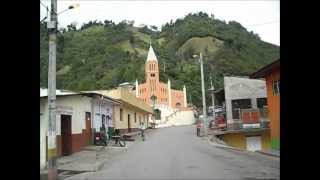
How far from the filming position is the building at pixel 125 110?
35.4m

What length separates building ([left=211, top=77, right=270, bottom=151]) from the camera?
38.7 m

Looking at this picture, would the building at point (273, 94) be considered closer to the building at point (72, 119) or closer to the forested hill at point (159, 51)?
the forested hill at point (159, 51)

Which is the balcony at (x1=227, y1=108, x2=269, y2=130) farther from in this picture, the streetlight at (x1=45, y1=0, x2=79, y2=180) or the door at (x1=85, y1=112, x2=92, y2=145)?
the streetlight at (x1=45, y1=0, x2=79, y2=180)

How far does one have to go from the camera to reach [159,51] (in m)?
44.8

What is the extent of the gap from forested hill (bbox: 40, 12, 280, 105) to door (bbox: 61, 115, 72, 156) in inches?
92.6

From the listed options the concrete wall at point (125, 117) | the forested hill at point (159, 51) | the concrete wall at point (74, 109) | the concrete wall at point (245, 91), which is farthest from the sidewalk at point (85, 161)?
the concrete wall at point (245, 91)

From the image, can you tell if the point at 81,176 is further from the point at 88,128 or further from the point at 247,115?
the point at 247,115

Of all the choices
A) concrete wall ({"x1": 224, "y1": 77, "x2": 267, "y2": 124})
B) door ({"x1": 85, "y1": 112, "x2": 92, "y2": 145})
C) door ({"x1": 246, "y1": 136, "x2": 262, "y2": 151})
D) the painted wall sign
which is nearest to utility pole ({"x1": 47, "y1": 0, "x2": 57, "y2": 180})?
the painted wall sign
